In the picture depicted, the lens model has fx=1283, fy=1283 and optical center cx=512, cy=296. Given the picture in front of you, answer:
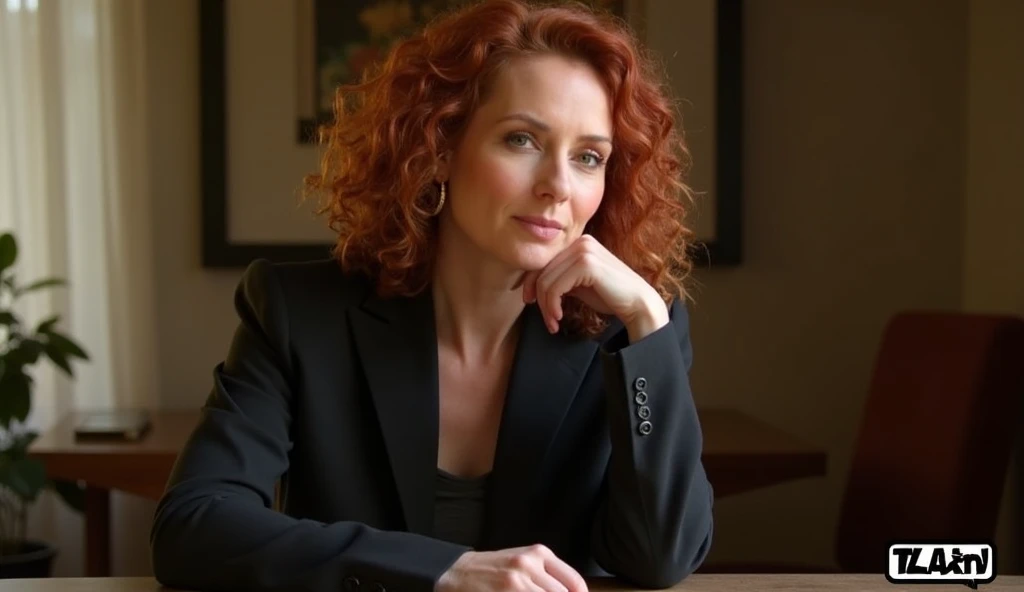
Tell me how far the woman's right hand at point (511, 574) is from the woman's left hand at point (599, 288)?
0.41 metres

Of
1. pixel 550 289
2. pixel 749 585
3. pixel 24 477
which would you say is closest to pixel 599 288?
pixel 550 289

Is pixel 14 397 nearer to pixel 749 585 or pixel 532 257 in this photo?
pixel 532 257

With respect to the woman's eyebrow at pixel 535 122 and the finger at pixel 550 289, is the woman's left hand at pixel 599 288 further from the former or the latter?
the woman's eyebrow at pixel 535 122

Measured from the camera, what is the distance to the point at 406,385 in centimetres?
179

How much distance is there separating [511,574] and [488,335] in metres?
0.59

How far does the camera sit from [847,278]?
3.71 m

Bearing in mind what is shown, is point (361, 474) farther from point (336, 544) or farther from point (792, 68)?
point (792, 68)

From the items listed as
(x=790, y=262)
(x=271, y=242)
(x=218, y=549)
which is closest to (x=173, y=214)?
(x=271, y=242)

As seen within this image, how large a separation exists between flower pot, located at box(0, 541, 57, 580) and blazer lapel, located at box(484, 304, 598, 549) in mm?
1924

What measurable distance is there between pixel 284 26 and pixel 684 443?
231 centimetres

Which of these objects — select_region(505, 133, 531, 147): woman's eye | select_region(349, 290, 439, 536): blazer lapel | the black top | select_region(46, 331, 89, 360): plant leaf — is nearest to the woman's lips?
select_region(505, 133, 531, 147): woman's eye

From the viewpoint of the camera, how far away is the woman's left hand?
171cm

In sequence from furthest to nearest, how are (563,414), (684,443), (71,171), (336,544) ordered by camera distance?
(71,171) → (563,414) → (684,443) → (336,544)

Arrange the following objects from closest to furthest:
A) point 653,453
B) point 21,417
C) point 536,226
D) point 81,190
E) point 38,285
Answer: point 653,453 < point 536,226 < point 21,417 < point 38,285 < point 81,190
